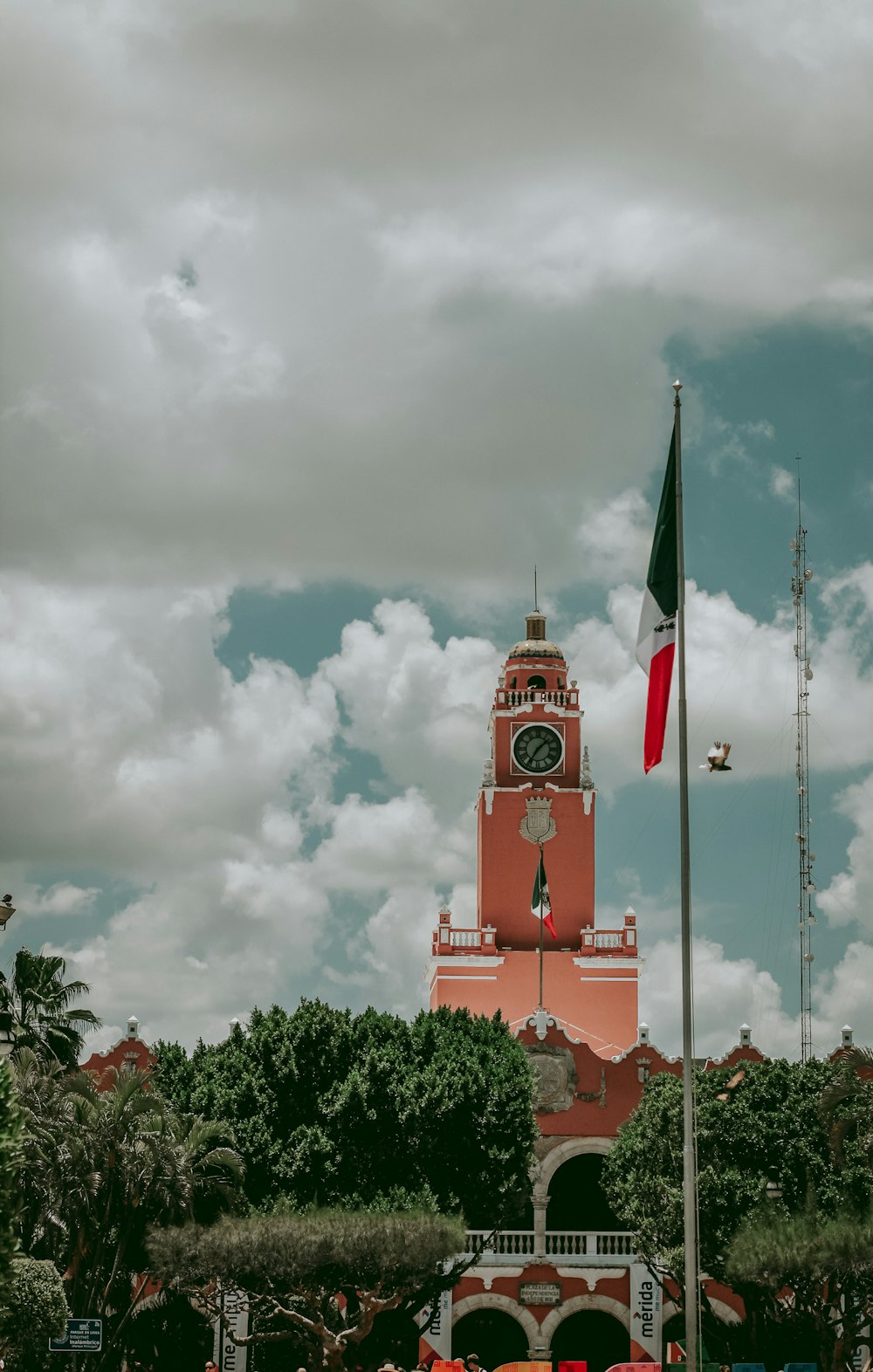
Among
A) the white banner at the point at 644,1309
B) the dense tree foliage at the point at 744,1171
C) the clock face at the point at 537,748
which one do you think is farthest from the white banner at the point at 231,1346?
the clock face at the point at 537,748

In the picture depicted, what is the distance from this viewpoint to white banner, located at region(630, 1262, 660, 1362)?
44.2 m

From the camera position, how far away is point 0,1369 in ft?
106

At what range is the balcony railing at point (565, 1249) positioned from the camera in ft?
148

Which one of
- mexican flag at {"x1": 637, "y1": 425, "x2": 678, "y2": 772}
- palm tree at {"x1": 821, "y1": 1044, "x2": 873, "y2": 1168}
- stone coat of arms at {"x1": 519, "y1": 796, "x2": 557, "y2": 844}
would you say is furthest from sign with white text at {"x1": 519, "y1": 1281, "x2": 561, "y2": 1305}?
mexican flag at {"x1": 637, "y1": 425, "x2": 678, "y2": 772}

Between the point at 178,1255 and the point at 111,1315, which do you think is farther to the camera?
the point at 111,1315

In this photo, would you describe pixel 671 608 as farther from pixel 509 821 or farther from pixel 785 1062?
pixel 509 821

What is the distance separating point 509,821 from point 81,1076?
31.7 m

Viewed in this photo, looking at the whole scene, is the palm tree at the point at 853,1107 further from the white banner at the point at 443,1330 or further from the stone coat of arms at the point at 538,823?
the stone coat of arms at the point at 538,823

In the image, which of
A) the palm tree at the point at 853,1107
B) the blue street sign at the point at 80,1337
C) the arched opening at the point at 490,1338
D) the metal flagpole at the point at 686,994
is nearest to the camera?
the metal flagpole at the point at 686,994

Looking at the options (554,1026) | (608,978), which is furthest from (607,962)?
(554,1026)

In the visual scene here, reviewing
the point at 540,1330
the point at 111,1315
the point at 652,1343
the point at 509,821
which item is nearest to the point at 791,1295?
the point at 652,1343

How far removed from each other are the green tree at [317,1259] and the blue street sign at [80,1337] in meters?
2.90

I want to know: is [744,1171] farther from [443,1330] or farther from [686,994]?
[686,994]

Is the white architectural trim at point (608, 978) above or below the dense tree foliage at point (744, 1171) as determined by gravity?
above
